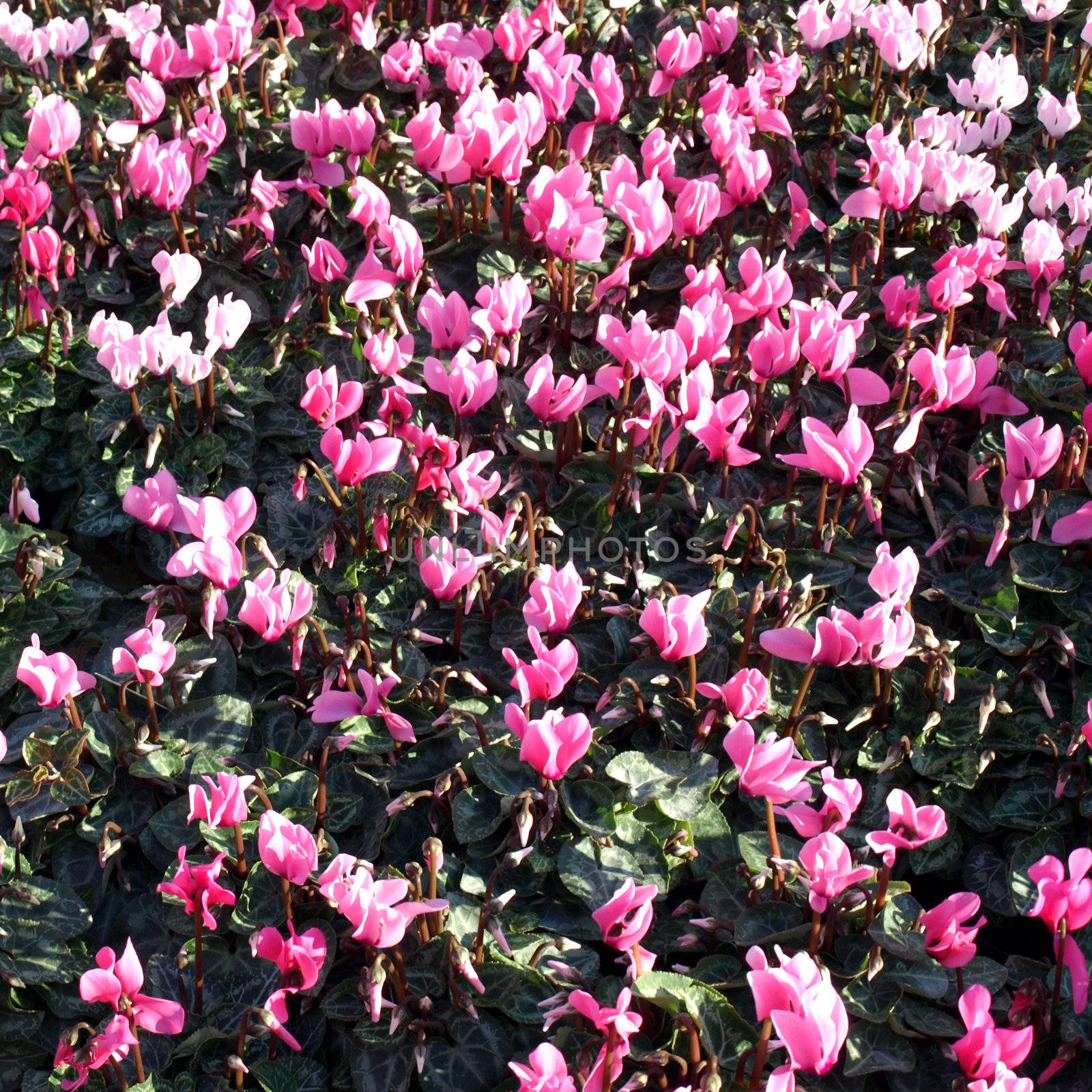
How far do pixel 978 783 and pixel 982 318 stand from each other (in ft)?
4.53

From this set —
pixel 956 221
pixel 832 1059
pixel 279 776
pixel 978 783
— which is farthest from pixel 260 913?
pixel 956 221

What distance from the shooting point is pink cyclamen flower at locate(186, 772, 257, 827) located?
7.59ft

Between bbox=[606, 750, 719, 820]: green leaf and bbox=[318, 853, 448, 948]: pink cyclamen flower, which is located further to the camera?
bbox=[606, 750, 719, 820]: green leaf

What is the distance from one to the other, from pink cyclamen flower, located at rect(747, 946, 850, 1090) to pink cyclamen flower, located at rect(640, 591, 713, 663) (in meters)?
0.74

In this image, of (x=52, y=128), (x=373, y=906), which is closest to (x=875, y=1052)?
(x=373, y=906)

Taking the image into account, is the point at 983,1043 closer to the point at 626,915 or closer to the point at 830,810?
the point at 830,810

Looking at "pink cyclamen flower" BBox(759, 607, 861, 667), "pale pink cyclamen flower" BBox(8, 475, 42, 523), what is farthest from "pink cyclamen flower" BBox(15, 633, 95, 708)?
"pink cyclamen flower" BBox(759, 607, 861, 667)

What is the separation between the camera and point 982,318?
11.6ft

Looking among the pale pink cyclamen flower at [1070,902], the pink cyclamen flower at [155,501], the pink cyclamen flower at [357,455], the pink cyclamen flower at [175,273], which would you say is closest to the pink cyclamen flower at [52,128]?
the pink cyclamen flower at [175,273]

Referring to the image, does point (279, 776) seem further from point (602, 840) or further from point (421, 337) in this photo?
point (421, 337)

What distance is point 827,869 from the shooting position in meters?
2.18

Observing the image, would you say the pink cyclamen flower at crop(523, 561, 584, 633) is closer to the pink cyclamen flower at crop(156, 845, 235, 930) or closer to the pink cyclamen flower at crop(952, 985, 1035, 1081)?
the pink cyclamen flower at crop(156, 845, 235, 930)

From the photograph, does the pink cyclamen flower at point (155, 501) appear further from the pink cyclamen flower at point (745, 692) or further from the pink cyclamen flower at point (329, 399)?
the pink cyclamen flower at point (745, 692)

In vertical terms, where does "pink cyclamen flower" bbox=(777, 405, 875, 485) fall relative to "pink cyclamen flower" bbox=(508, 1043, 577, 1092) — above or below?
above
